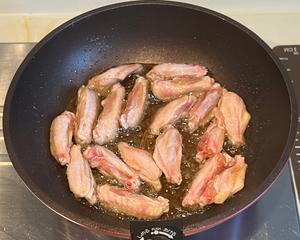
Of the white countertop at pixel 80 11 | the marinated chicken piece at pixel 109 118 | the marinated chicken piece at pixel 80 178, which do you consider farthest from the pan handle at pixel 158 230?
the white countertop at pixel 80 11

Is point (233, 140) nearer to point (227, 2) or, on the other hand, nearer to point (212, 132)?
point (212, 132)

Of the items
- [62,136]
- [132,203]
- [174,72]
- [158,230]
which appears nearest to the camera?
[158,230]

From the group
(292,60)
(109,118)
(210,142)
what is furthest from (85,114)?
(292,60)

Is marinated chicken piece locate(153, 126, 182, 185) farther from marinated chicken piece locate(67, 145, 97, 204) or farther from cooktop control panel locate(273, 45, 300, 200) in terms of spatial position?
cooktop control panel locate(273, 45, 300, 200)

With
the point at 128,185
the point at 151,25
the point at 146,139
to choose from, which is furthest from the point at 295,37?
the point at 128,185

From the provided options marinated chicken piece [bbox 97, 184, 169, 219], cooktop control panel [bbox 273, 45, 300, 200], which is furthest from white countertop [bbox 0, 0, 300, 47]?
marinated chicken piece [bbox 97, 184, 169, 219]

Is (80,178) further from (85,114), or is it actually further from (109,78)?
(109,78)
